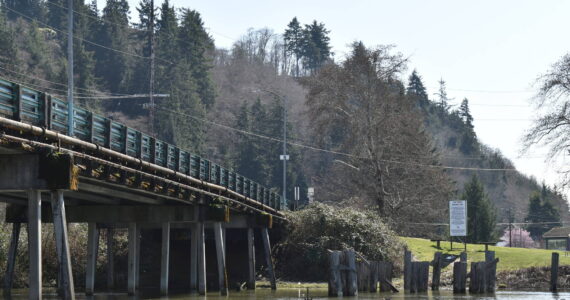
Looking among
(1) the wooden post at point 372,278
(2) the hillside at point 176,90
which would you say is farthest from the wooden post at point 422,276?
(2) the hillside at point 176,90

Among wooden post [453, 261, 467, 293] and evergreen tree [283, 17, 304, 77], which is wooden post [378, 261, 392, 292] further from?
evergreen tree [283, 17, 304, 77]

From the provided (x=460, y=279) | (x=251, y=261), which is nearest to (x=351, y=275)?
(x=460, y=279)

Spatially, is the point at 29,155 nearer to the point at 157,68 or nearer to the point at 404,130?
the point at 404,130

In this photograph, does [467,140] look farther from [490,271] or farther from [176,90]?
[490,271]

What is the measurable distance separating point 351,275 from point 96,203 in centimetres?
1147

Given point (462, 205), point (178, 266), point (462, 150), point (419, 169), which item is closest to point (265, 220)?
point (178, 266)

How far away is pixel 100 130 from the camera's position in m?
32.6

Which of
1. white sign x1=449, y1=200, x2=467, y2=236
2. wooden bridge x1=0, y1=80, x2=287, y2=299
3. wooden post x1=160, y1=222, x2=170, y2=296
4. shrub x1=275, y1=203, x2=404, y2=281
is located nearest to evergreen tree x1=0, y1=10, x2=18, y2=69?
wooden bridge x1=0, y1=80, x2=287, y2=299

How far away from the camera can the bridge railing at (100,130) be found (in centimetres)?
2669

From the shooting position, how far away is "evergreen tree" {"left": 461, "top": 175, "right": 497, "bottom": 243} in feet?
351

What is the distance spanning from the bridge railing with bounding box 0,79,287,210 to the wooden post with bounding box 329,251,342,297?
22.5ft

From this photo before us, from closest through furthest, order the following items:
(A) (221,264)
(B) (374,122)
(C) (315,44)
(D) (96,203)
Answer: (D) (96,203) < (A) (221,264) < (B) (374,122) < (C) (315,44)

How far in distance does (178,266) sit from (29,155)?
36.0m

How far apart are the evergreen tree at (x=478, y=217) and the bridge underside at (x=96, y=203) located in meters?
53.9
